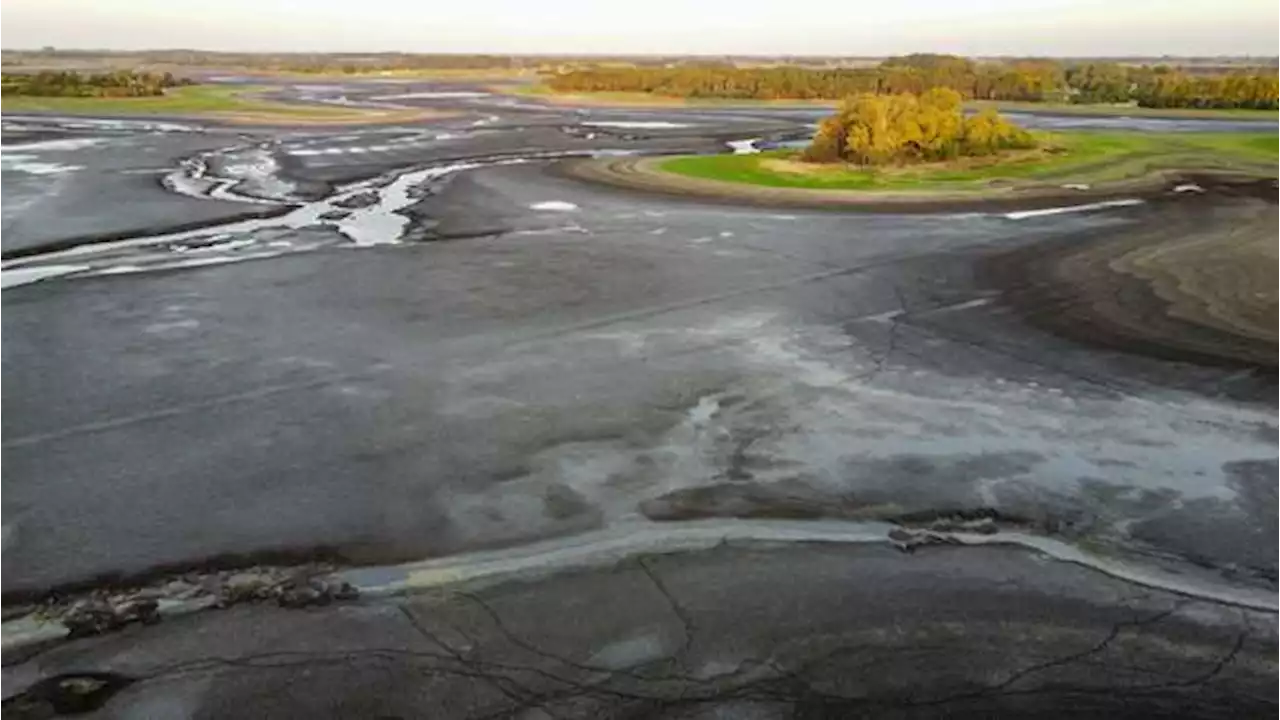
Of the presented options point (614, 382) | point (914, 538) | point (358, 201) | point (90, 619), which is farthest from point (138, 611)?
point (358, 201)

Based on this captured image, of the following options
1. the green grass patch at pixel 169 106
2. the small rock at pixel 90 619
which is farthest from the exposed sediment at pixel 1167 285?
the green grass patch at pixel 169 106

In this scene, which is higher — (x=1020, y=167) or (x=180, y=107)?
(x=180, y=107)

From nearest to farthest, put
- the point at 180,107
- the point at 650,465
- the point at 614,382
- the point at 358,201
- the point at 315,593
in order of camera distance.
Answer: the point at 315,593, the point at 650,465, the point at 614,382, the point at 358,201, the point at 180,107

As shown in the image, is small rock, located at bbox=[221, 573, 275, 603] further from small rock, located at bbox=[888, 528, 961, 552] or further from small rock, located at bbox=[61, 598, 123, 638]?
small rock, located at bbox=[888, 528, 961, 552]

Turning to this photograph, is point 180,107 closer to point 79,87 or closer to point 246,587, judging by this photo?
point 79,87

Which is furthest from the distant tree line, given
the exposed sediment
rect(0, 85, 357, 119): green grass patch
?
the exposed sediment

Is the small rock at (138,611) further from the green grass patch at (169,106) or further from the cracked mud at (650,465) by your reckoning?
the green grass patch at (169,106)
